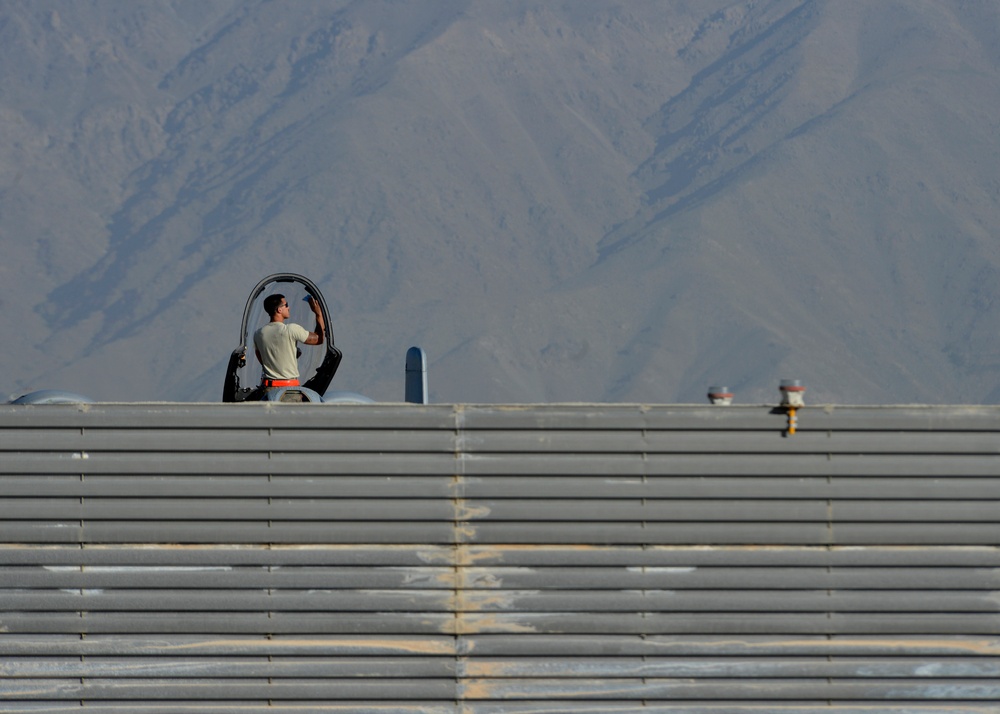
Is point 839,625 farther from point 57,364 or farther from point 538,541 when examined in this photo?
point 57,364

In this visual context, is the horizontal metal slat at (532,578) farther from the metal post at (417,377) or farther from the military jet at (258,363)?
the metal post at (417,377)

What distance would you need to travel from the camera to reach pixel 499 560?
31.2ft

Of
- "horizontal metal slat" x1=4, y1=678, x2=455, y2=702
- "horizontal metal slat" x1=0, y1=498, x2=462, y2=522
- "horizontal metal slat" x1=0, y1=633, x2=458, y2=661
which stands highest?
"horizontal metal slat" x1=0, y1=498, x2=462, y2=522

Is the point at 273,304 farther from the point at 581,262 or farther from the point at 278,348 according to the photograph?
the point at 581,262

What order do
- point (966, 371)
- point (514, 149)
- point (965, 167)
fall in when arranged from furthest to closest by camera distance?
1. point (514, 149)
2. point (965, 167)
3. point (966, 371)

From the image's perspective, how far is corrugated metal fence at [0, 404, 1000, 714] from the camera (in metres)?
9.46

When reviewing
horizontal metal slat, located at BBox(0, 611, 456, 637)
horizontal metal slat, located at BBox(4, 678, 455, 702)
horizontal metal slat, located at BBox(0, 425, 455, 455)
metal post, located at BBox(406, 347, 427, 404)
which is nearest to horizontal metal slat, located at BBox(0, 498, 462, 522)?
horizontal metal slat, located at BBox(0, 425, 455, 455)

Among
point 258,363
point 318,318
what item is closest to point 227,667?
point 258,363

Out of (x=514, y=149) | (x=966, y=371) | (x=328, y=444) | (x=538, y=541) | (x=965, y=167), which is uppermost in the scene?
(x=514, y=149)

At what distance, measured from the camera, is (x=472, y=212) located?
185 metres

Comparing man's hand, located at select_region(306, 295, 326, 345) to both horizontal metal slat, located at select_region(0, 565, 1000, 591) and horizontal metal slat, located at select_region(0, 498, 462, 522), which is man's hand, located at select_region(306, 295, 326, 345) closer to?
horizontal metal slat, located at select_region(0, 498, 462, 522)

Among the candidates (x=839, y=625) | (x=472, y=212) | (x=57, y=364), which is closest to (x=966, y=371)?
(x=472, y=212)

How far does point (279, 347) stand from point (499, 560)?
3.74m

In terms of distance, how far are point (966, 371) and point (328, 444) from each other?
152634 mm
